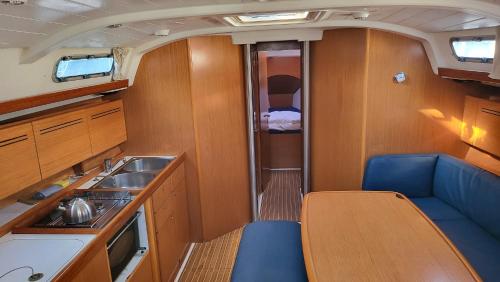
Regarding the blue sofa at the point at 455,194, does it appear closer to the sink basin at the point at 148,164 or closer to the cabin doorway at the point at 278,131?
the cabin doorway at the point at 278,131

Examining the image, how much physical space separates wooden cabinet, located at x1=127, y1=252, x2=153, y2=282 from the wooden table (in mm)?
1165

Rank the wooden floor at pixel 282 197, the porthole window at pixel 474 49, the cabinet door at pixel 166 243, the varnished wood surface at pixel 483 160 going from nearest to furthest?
the porthole window at pixel 474 49 → the cabinet door at pixel 166 243 → the varnished wood surface at pixel 483 160 → the wooden floor at pixel 282 197

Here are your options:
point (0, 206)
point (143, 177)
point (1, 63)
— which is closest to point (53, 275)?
point (0, 206)

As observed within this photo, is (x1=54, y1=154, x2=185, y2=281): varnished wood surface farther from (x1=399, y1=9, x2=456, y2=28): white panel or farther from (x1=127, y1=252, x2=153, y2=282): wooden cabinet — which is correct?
(x1=399, y1=9, x2=456, y2=28): white panel

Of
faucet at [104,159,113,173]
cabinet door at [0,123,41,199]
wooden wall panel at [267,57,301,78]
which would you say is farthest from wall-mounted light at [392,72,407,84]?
wooden wall panel at [267,57,301,78]

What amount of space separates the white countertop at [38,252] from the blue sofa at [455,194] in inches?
96.8

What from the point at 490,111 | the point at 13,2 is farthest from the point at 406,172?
the point at 13,2

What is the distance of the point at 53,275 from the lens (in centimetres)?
166

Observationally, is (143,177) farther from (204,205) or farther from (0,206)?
(0,206)

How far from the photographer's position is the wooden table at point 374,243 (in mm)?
1826

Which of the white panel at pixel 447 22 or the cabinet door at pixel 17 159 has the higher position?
the white panel at pixel 447 22

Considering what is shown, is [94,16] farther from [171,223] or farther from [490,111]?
[490,111]

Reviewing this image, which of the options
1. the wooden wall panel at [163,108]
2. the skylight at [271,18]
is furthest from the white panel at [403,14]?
the wooden wall panel at [163,108]

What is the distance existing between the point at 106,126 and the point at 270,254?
1.83 meters
